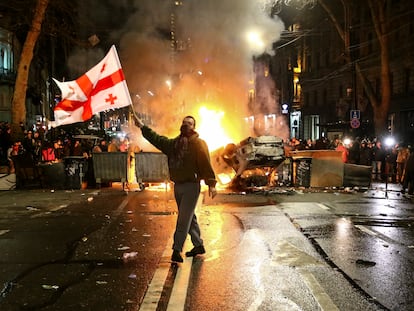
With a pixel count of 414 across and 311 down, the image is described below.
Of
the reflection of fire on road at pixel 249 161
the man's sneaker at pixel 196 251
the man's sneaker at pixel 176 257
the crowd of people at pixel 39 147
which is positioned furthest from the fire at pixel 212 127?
the man's sneaker at pixel 176 257

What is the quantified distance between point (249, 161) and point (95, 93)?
735 centimetres

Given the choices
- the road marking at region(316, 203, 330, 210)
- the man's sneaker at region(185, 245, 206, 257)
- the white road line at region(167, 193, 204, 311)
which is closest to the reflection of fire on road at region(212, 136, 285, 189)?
the road marking at region(316, 203, 330, 210)

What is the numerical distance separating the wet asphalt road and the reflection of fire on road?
2991mm

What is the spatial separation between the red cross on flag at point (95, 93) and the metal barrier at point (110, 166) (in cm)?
695

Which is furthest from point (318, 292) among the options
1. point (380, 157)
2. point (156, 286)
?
point (380, 157)

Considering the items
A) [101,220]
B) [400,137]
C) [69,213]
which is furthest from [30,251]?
[400,137]

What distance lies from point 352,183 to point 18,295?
12010 millimetres

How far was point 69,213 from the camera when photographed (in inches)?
389

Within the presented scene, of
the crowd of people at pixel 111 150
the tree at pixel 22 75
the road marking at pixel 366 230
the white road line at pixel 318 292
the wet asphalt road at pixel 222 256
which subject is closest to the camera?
the white road line at pixel 318 292

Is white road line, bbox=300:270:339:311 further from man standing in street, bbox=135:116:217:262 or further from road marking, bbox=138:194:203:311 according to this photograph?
man standing in street, bbox=135:116:217:262

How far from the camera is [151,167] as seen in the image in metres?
14.6

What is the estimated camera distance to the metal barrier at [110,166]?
47.8 ft

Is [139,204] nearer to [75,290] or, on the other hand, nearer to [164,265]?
[164,265]

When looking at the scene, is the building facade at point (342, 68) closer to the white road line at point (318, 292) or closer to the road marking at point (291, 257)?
the road marking at point (291, 257)
